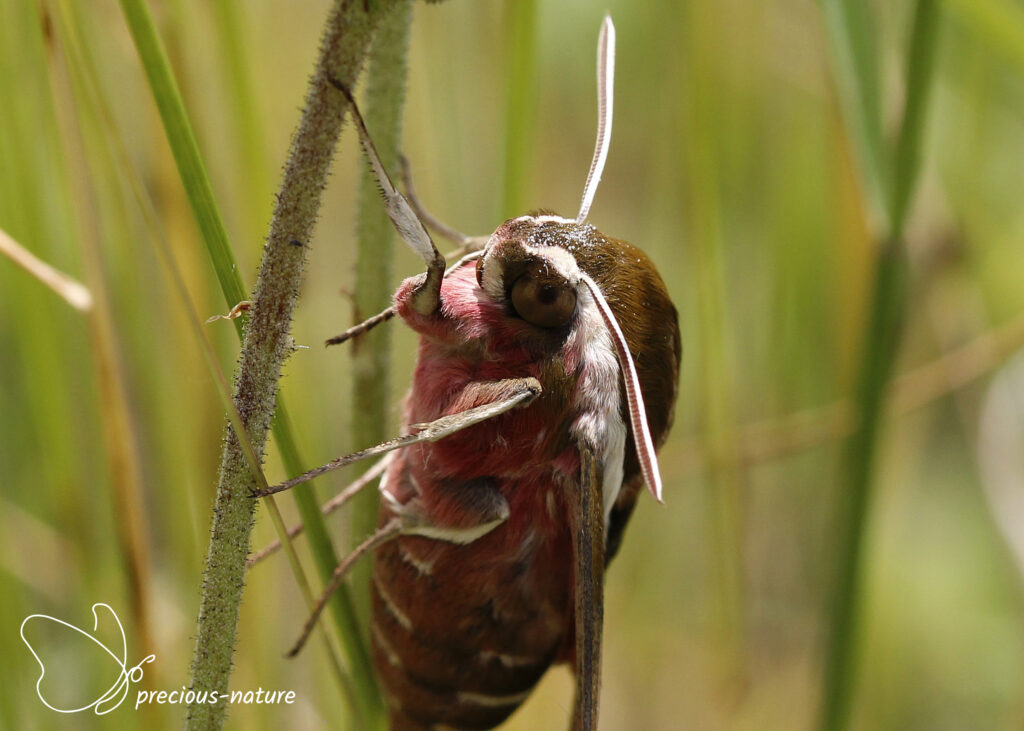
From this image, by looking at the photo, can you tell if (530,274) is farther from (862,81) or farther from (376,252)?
(862,81)

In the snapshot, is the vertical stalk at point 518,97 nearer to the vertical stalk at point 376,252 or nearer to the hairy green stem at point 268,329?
the vertical stalk at point 376,252

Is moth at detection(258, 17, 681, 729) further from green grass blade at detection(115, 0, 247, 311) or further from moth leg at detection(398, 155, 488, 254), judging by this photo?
green grass blade at detection(115, 0, 247, 311)

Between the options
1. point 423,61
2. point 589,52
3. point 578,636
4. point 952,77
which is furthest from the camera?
point 589,52

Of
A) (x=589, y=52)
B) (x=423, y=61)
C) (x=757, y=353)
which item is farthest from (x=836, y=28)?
(x=589, y=52)

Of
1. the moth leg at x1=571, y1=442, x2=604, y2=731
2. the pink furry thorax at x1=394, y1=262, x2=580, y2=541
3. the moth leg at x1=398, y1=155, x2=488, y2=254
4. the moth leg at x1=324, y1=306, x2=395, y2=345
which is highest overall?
the moth leg at x1=398, y1=155, x2=488, y2=254

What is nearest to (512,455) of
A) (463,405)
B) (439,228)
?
(463,405)

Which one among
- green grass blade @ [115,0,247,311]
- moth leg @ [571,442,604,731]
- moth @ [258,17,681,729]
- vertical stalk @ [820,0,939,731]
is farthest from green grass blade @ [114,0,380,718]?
vertical stalk @ [820,0,939,731]

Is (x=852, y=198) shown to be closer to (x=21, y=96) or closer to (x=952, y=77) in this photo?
(x=952, y=77)
